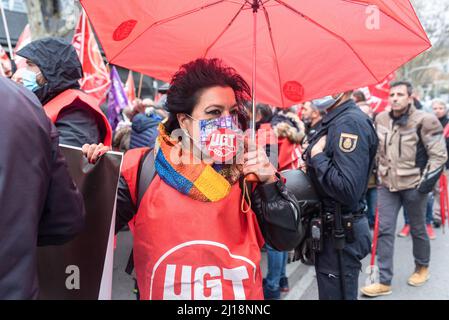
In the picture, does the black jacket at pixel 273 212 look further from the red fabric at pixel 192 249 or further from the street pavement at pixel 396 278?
the street pavement at pixel 396 278

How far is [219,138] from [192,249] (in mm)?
469

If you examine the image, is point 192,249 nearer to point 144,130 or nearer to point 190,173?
point 190,173

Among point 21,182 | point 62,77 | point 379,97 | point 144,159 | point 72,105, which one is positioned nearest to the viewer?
point 21,182

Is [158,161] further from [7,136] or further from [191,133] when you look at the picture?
[7,136]

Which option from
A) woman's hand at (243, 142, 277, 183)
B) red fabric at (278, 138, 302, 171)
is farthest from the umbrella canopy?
red fabric at (278, 138, 302, 171)

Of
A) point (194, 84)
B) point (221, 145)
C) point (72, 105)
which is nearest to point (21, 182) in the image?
point (221, 145)

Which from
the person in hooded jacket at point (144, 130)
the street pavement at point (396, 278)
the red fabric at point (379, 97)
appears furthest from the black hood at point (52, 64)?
the red fabric at point (379, 97)

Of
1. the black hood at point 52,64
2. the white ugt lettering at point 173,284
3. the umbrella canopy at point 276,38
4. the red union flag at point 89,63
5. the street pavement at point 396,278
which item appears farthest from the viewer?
the red union flag at point 89,63

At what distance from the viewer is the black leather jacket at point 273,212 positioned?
1668 mm

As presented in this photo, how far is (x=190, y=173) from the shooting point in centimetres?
166

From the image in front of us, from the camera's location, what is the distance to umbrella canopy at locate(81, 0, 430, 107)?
194 cm

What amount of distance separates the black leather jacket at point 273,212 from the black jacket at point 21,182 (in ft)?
1.92

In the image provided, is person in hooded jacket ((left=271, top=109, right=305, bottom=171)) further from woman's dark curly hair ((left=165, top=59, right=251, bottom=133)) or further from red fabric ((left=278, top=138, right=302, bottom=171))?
woman's dark curly hair ((left=165, top=59, right=251, bottom=133))

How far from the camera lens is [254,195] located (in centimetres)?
175
